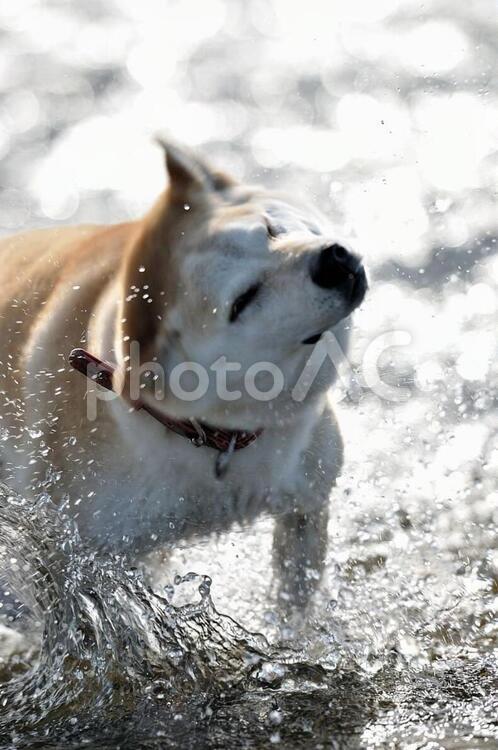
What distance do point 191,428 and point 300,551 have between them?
62 centimetres

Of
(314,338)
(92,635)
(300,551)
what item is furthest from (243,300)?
(92,635)

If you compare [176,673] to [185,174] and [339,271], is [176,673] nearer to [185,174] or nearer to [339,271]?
[339,271]

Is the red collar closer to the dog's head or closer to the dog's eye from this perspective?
the dog's head

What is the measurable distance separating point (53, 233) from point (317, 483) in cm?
138

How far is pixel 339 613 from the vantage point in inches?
117

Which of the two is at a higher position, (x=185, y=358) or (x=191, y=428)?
(x=185, y=358)

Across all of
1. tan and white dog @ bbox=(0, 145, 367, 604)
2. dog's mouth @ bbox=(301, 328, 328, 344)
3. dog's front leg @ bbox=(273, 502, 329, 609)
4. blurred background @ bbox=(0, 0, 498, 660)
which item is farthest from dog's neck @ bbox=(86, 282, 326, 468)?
blurred background @ bbox=(0, 0, 498, 660)

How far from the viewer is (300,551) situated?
3.10 metres

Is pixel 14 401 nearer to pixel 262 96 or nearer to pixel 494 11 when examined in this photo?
pixel 262 96

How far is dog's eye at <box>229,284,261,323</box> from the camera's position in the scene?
247 cm

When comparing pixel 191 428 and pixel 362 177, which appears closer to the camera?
pixel 191 428

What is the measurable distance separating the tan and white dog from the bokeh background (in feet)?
0.90

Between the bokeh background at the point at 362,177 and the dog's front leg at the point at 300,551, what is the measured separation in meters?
0.05

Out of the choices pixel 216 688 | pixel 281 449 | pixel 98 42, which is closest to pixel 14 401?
pixel 281 449
